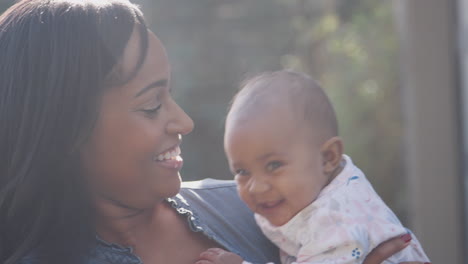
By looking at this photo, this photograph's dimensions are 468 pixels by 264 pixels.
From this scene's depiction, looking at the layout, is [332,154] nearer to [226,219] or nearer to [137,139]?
[226,219]

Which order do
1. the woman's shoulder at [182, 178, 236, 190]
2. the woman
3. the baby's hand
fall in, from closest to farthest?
the woman → the baby's hand → the woman's shoulder at [182, 178, 236, 190]

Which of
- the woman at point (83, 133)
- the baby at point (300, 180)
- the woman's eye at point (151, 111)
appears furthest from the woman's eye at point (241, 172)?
the woman's eye at point (151, 111)

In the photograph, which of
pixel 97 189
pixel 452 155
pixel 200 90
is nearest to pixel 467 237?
pixel 452 155

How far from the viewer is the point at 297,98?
2.46 m

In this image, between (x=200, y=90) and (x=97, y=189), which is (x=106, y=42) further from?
(x=200, y=90)

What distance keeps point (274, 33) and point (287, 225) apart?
8.02 meters

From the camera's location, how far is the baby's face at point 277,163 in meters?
2.38

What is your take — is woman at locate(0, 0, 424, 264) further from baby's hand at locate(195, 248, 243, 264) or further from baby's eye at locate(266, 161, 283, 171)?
baby's eye at locate(266, 161, 283, 171)

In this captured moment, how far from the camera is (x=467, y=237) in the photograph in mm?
5094

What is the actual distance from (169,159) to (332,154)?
507 millimetres

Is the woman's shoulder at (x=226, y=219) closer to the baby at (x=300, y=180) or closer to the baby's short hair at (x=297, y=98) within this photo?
the baby at (x=300, y=180)

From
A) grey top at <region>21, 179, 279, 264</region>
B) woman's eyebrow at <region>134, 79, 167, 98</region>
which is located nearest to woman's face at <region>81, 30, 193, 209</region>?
woman's eyebrow at <region>134, 79, 167, 98</region>

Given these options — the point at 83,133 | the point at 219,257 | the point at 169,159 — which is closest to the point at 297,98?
the point at 169,159

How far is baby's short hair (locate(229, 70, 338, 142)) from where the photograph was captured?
2449 mm
